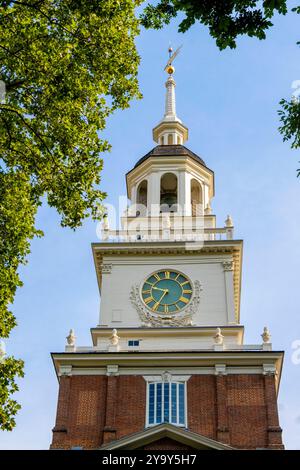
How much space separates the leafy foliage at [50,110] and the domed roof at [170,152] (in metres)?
19.4

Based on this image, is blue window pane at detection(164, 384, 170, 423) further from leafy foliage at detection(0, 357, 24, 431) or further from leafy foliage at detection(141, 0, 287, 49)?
leafy foliage at detection(141, 0, 287, 49)

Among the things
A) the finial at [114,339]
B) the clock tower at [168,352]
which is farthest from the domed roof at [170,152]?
the finial at [114,339]

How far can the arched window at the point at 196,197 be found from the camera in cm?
3969

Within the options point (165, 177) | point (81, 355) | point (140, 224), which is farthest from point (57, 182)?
point (165, 177)

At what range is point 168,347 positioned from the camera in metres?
31.9

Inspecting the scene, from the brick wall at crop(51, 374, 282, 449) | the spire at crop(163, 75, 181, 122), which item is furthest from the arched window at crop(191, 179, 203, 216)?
the brick wall at crop(51, 374, 282, 449)

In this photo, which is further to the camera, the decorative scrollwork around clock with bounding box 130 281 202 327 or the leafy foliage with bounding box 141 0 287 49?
the decorative scrollwork around clock with bounding box 130 281 202 327

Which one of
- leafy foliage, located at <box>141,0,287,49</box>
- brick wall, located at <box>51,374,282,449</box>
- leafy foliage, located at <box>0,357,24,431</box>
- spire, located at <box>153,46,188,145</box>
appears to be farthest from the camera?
spire, located at <box>153,46,188,145</box>

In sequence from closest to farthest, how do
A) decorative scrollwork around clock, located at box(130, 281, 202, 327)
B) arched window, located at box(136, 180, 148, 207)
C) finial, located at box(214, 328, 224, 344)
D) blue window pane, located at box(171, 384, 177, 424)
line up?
blue window pane, located at box(171, 384, 177, 424), finial, located at box(214, 328, 224, 344), decorative scrollwork around clock, located at box(130, 281, 202, 327), arched window, located at box(136, 180, 148, 207)

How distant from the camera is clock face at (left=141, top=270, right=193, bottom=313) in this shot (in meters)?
33.3

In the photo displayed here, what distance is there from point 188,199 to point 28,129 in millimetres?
19604

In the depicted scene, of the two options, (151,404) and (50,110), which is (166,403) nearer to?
(151,404)

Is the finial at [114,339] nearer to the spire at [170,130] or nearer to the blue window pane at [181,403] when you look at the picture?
the blue window pane at [181,403]

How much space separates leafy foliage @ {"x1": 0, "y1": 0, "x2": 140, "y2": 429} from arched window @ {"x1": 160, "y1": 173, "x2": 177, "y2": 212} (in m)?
19.3
